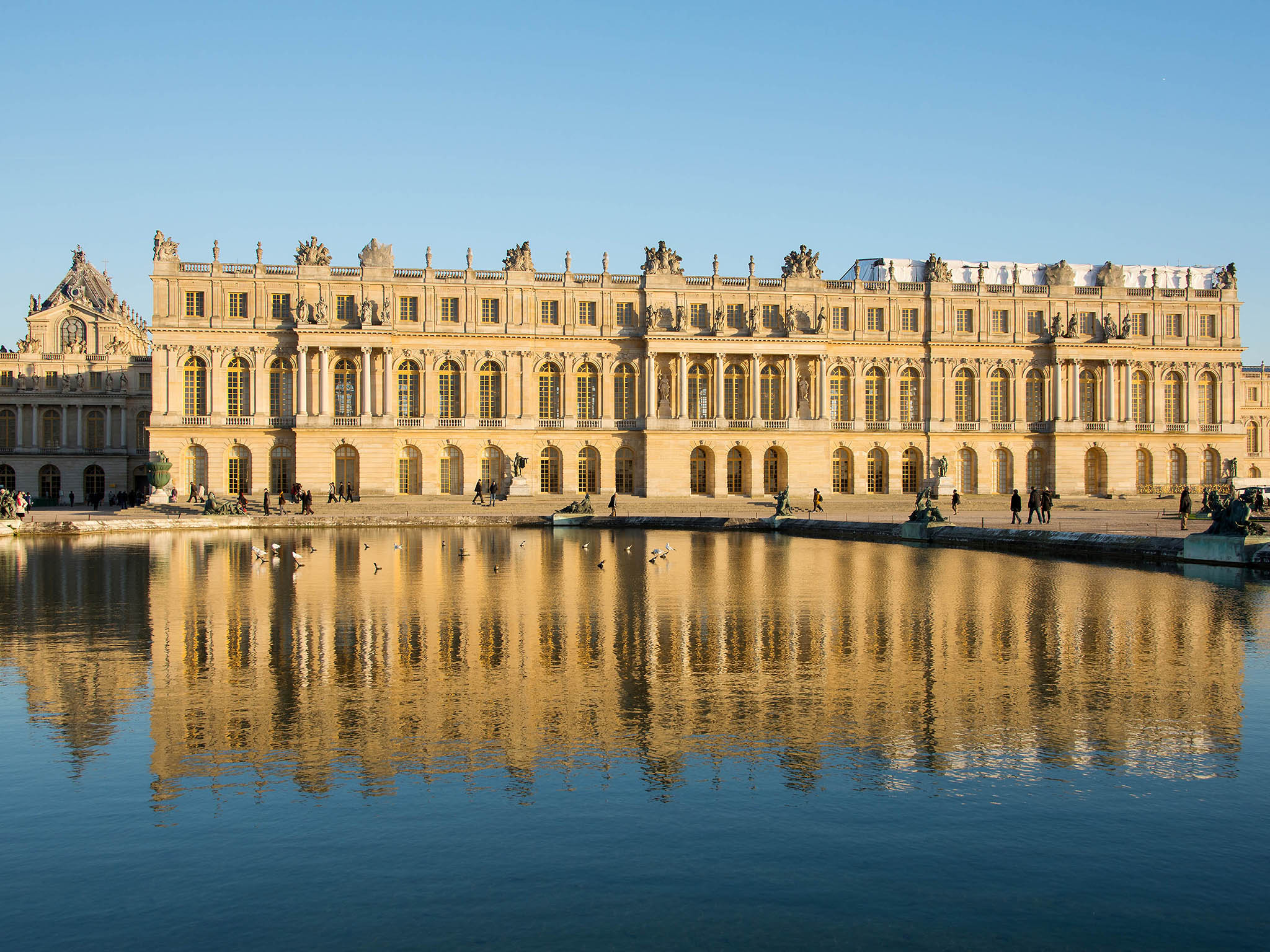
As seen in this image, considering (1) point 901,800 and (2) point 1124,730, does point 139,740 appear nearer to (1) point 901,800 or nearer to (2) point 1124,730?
(1) point 901,800

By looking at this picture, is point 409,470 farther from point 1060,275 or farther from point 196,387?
point 1060,275

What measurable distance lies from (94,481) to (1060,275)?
74.8 metres

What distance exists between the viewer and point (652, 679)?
12125mm

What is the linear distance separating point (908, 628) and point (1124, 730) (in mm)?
6194

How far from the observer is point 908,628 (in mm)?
16125

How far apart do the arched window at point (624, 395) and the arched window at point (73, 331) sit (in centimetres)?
4883

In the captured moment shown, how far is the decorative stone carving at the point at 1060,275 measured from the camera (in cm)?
7406

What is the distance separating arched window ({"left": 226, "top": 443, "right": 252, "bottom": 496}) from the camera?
2611 inches

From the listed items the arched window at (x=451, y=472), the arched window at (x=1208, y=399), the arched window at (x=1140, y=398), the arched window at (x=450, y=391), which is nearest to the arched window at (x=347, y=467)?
the arched window at (x=451, y=472)

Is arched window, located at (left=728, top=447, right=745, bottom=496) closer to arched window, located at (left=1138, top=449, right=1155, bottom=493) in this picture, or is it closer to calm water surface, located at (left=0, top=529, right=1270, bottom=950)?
arched window, located at (left=1138, top=449, right=1155, bottom=493)

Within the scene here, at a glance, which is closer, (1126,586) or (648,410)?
(1126,586)

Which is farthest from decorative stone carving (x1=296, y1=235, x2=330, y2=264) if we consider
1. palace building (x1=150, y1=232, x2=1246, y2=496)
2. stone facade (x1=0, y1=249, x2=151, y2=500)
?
stone facade (x1=0, y1=249, x2=151, y2=500)

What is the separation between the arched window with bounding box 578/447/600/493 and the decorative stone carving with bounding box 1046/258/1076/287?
1324 inches

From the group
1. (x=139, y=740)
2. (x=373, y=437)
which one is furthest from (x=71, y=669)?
(x=373, y=437)
